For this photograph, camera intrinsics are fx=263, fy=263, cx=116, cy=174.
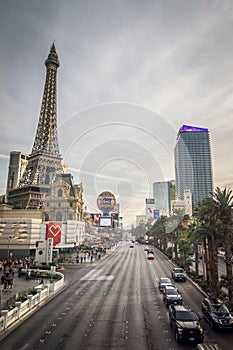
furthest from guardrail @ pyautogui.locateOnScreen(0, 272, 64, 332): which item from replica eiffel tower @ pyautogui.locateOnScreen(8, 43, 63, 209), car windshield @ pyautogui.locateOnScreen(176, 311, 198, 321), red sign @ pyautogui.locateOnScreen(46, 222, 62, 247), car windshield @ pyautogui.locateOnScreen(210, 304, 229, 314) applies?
replica eiffel tower @ pyautogui.locateOnScreen(8, 43, 63, 209)

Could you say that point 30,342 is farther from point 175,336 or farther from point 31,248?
point 31,248

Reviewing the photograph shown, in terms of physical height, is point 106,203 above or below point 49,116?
below

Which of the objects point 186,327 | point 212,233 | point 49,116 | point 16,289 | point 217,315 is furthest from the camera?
point 49,116

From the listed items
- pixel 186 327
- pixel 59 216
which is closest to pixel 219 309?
pixel 186 327

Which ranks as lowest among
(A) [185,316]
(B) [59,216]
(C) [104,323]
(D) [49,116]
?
(C) [104,323]

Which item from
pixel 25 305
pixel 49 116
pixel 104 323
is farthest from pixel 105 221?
pixel 104 323

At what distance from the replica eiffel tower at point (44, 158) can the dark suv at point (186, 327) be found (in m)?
97.1

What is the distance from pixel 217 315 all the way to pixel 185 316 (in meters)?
2.94

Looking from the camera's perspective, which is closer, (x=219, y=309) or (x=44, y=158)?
(x=219, y=309)

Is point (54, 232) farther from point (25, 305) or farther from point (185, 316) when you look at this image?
point (185, 316)

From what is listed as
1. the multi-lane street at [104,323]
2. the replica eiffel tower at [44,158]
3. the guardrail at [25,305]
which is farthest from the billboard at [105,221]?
the guardrail at [25,305]

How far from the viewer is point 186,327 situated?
53.2 ft

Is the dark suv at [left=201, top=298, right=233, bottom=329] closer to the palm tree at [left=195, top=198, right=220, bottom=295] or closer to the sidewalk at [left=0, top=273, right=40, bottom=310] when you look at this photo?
the palm tree at [left=195, top=198, right=220, bottom=295]

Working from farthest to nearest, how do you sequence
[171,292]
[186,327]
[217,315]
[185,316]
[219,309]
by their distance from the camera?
[171,292], [219,309], [217,315], [185,316], [186,327]
